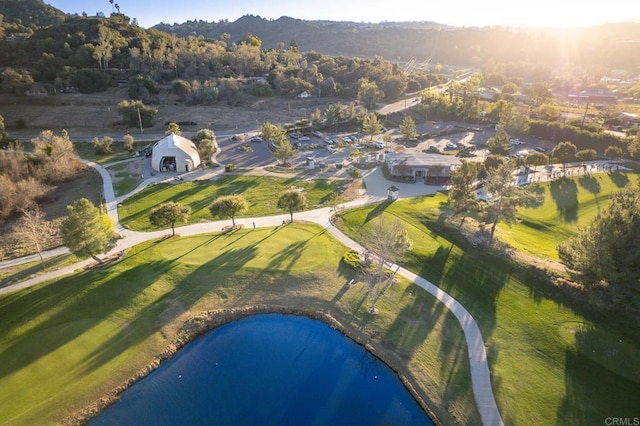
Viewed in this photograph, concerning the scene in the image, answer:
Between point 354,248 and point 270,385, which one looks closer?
point 270,385

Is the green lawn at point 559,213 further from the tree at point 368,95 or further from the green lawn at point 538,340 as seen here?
the tree at point 368,95

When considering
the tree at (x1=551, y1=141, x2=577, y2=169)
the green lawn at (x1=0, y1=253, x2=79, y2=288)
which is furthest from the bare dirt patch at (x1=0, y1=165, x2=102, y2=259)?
the tree at (x1=551, y1=141, x2=577, y2=169)

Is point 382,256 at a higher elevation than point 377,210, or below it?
higher

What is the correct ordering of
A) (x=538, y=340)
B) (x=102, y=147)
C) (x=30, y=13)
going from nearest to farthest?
(x=538, y=340) → (x=102, y=147) → (x=30, y=13)

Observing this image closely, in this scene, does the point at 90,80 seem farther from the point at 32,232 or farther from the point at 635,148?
the point at 635,148

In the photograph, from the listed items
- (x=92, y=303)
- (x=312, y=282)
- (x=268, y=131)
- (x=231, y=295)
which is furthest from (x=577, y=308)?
(x=268, y=131)

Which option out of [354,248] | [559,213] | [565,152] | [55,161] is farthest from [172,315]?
[565,152]

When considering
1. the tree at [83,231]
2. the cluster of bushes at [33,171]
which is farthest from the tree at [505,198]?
the cluster of bushes at [33,171]

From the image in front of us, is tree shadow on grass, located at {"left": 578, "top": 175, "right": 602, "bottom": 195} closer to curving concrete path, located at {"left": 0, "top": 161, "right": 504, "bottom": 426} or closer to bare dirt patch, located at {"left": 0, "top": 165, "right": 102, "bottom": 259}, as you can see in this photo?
curving concrete path, located at {"left": 0, "top": 161, "right": 504, "bottom": 426}
